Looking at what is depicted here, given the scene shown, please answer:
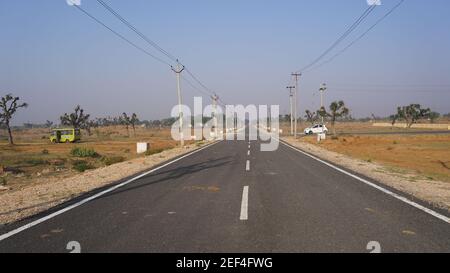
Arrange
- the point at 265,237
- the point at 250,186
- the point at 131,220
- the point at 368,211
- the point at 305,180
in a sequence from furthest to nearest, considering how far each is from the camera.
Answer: the point at 305,180
the point at 250,186
the point at 368,211
the point at 131,220
the point at 265,237

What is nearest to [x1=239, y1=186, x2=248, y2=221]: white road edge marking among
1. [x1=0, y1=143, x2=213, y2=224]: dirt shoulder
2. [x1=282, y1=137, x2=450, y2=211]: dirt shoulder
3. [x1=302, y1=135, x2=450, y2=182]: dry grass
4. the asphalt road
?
the asphalt road

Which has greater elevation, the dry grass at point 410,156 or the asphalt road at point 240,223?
the asphalt road at point 240,223

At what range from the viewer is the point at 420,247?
5.33 meters

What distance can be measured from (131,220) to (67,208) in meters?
2.04

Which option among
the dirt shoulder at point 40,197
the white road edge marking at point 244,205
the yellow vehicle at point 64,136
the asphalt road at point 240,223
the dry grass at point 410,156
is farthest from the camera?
the yellow vehicle at point 64,136

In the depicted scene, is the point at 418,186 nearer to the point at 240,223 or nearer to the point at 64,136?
the point at 240,223

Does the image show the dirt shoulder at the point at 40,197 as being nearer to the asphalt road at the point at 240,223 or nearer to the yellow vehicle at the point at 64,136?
the asphalt road at the point at 240,223

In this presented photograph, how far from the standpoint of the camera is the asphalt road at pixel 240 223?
5500 millimetres

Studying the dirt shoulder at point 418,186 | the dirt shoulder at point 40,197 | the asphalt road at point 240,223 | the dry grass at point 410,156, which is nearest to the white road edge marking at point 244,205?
the asphalt road at point 240,223

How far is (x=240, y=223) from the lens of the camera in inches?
265

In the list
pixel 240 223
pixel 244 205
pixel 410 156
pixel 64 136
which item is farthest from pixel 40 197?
pixel 64 136

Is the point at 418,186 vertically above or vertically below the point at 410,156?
above
